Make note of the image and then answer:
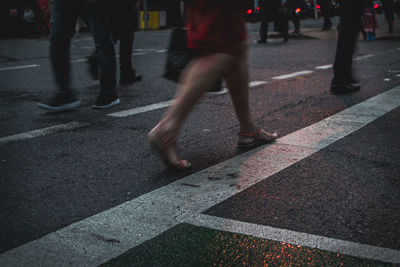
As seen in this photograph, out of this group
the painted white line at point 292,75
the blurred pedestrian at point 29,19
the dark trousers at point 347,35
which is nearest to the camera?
the dark trousers at point 347,35

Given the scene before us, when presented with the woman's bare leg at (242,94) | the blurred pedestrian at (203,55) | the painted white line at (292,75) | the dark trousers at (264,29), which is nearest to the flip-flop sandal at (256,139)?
the woman's bare leg at (242,94)

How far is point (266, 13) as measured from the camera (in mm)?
13891

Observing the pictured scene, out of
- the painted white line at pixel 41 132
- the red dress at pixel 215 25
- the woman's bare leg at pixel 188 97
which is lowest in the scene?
the painted white line at pixel 41 132

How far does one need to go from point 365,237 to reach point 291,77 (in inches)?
190

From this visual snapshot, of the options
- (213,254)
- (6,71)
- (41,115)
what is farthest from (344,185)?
(6,71)

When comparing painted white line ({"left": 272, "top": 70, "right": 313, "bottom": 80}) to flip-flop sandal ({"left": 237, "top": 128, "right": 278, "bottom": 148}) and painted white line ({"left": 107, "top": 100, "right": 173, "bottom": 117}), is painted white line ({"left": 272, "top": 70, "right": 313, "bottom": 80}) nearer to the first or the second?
painted white line ({"left": 107, "top": 100, "right": 173, "bottom": 117})

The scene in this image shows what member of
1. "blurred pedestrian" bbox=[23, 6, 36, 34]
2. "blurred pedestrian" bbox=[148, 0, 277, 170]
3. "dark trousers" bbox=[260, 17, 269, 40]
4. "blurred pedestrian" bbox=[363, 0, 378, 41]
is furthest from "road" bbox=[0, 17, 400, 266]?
"blurred pedestrian" bbox=[23, 6, 36, 34]

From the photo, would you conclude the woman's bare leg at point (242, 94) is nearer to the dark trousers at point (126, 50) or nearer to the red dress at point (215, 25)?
the red dress at point (215, 25)

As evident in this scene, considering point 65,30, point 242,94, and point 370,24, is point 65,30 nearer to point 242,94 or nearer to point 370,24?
point 242,94

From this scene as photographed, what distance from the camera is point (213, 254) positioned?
6.39ft

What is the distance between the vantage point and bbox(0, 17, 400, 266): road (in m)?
1.99

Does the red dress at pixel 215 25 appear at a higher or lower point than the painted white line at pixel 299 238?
higher

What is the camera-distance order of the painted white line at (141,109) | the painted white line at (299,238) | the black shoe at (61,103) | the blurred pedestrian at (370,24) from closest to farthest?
1. the painted white line at (299,238)
2. the painted white line at (141,109)
3. the black shoe at (61,103)
4. the blurred pedestrian at (370,24)

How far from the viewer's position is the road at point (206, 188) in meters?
1.99
